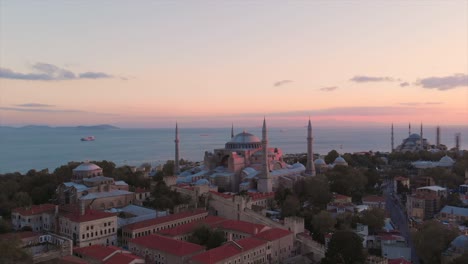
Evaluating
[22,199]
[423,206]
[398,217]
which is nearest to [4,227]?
[22,199]

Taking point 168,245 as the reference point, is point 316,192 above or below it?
above

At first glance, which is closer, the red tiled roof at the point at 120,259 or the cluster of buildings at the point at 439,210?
the red tiled roof at the point at 120,259

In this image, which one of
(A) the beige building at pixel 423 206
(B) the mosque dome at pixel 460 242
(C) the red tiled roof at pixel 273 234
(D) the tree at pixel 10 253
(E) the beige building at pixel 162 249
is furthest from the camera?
(A) the beige building at pixel 423 206

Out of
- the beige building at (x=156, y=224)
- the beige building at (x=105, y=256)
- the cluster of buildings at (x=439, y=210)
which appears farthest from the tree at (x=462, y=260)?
the beige building at (x=156, y=224)

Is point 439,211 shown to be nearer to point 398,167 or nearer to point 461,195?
point 461,195

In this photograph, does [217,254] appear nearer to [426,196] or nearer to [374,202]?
[374,202]

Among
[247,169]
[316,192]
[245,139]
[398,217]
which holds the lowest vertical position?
[398,217]

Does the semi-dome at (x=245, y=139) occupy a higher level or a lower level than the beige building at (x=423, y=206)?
higher

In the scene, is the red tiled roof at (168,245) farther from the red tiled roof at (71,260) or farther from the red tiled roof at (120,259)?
the red tiled roof at (71,260)

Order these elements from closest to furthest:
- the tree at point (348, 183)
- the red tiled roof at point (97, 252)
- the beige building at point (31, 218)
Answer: the red tiled roof at point (97, 252) → the beige building at point (31, 218) → the tree at point (348, 183)
